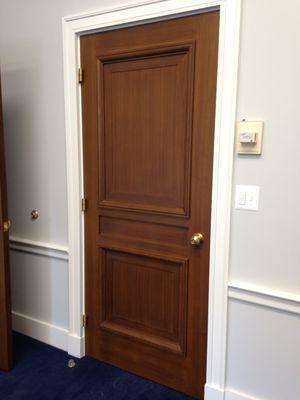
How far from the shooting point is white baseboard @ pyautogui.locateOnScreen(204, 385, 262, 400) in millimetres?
1721

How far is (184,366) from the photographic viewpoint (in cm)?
191

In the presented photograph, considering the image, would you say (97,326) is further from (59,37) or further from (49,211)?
(59,37)

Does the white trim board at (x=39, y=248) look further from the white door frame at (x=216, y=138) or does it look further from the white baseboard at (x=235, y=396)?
the white baseboard at (x=235, y=396)

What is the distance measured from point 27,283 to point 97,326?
640mm

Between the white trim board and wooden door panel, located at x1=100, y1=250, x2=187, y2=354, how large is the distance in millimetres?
300

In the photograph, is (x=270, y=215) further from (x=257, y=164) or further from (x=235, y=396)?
(x=235, y=396)

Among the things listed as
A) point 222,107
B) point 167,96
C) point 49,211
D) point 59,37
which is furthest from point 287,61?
point 49,211

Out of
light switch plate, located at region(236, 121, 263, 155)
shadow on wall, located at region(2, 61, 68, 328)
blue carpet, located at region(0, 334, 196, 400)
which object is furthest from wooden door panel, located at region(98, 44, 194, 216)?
blue carpet, located at region(0, 334, 196, 400)

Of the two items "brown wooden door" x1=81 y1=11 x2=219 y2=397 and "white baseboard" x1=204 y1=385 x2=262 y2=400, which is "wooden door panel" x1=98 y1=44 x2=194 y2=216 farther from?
"white baseboard" x1=204 y1=385 x2=262 y2=400

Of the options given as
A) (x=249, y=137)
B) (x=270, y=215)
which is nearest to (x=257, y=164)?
(x=249, y=137)

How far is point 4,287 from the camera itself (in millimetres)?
2014

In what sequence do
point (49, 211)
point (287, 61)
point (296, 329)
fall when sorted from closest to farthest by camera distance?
1. point (287, 61)
2. point (296, 329)
3. point (49, 211)

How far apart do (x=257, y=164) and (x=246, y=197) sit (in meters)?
0.16

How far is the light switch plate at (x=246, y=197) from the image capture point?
5.19ft
